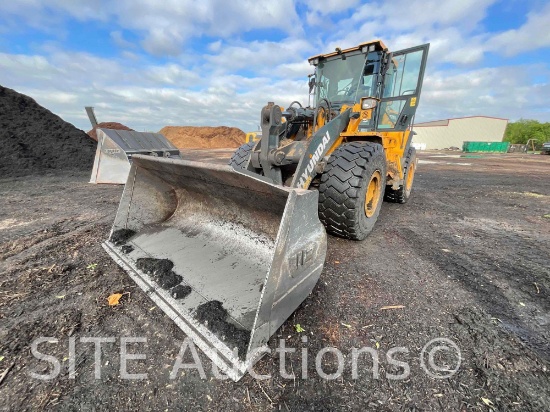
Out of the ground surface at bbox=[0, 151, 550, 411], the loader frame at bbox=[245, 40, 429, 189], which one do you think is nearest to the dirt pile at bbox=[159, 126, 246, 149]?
the loader frame at bbox=[245, 40, 429, 189]

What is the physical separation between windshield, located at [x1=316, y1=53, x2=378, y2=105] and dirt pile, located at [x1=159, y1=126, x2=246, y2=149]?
124 ft

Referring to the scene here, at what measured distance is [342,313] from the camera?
1922 mm

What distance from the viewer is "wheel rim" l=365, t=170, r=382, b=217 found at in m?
3.31

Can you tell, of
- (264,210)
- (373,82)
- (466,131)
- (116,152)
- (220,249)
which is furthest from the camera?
(466,131)

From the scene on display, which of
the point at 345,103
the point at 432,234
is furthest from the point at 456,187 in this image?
the point at 345,103

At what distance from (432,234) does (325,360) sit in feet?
9.44

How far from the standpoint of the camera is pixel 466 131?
173 feet

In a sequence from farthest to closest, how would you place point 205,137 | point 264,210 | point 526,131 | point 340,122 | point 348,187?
1. point 526,131
2. point 205,137
3. point 340,122
4. point 348,187
5. point 264,210

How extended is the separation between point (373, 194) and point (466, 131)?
Result: 209 ft

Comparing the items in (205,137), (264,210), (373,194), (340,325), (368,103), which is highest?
(368,103)

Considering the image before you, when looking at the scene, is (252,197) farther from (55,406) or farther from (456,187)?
(456,187)

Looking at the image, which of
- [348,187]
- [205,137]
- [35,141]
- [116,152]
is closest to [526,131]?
[205,137]

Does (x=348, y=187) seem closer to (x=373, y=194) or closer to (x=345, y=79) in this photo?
(x=373, y=194)

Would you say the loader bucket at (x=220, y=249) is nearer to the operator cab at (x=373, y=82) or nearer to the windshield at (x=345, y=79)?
the operator cab at (x=373, y=82)
